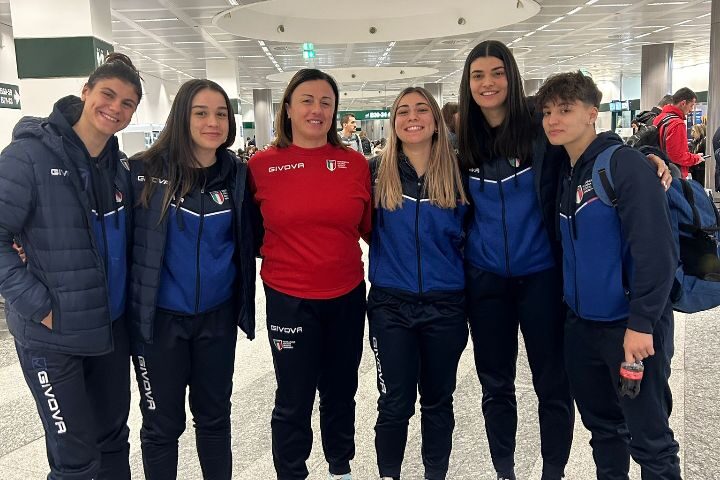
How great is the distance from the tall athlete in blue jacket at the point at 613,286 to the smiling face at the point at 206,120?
1386 mm

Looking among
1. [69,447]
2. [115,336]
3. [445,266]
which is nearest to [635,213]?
[445,266]

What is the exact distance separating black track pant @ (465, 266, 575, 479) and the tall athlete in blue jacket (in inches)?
5.5

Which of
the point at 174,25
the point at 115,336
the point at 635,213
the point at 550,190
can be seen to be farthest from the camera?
the point at 174,25

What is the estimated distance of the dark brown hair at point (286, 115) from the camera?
2.75 metres

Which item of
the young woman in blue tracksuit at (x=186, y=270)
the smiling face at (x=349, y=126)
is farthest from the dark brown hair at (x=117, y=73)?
the smiling face at (x=349, y=126)

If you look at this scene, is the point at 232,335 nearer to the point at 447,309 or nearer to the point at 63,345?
the point at 63,345

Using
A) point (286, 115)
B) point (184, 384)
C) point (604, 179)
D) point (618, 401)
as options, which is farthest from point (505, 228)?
point (184, 384)

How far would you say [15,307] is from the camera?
7.34 feet

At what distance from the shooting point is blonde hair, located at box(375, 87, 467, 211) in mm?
2621

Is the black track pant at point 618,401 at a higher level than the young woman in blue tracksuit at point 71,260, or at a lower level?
lower

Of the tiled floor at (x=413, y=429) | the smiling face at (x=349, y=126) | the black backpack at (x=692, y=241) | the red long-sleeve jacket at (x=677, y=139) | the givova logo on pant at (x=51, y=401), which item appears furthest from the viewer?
the smiling face at (x=349, y=126)

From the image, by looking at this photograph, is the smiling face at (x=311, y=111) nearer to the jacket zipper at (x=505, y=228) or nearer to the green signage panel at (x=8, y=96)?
the jacket zipper at (x=505, y=228)

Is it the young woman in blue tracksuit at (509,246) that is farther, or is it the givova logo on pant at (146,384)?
the young woman in blue tracksuit at (509,246)

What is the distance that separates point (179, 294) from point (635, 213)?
184cm
